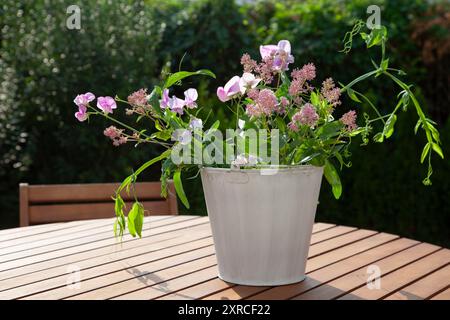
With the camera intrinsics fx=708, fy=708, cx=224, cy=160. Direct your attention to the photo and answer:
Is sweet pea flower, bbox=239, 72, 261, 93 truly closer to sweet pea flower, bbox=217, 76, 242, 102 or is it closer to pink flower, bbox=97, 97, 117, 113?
sweet pea flower, bbox=217, 76, 242, 102

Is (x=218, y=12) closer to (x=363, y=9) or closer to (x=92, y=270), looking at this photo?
(x=363, y=9)

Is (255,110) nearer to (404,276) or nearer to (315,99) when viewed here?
(315,99)

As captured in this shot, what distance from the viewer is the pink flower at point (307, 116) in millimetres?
1472

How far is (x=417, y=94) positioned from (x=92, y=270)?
297cm

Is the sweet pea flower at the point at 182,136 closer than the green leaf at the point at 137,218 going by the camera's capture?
Yes

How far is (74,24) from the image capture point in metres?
4.13

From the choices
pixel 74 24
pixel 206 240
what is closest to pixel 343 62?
pixel 74 24

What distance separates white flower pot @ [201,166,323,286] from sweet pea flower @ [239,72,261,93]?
0.60 ft

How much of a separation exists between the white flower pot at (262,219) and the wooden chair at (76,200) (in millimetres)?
1024

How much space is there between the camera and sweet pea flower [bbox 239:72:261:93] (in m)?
1.53

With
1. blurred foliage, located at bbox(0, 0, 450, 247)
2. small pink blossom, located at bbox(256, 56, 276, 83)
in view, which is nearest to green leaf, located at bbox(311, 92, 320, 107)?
small pink blossom, located at bbox(256, 56, 276, 83)

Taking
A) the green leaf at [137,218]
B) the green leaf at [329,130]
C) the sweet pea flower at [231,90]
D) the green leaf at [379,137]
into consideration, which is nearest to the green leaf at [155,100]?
the sweet pea flower at [231,90]

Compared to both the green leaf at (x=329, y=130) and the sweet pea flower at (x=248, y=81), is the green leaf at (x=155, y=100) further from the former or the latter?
the green leaf at (x=329, y=130)

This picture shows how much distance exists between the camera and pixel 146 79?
14.4 ft
